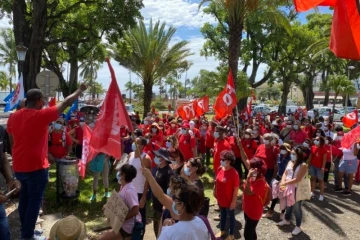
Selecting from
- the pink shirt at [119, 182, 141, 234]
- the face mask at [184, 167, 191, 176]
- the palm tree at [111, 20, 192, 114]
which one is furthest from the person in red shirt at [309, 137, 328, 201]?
the palm tree at [111, 20, 192, 114]

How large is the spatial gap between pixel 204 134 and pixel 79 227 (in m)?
8.81

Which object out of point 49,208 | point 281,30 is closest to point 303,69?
point 281,30

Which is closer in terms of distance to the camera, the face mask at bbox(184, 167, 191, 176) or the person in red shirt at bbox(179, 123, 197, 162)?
the face mask at bbox(184, 167, 191, 176)

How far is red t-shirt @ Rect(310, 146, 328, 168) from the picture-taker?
821 centimetres

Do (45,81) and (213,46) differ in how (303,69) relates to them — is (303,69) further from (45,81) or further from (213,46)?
(45,81)

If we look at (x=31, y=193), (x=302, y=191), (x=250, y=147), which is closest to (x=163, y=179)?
(x=31, y=193)

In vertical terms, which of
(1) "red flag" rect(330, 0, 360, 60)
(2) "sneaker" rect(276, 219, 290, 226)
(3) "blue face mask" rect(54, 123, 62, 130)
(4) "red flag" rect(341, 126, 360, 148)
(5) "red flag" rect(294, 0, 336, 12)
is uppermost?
(5) "red flag" rect(294, 0, 336, 12)

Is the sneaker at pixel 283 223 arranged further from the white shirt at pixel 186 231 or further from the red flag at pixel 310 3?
the white shirt at pixel 186 231

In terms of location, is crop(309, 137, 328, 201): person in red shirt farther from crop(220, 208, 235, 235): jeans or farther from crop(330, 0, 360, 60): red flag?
crop(330, 0, 360, 60): red flag

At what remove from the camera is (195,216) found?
281 cm

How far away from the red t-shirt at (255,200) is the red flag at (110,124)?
7.09ft

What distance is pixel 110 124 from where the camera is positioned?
4074mm

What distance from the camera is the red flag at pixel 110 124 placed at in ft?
13.0

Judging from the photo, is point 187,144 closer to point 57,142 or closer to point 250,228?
point 57,142
